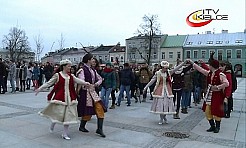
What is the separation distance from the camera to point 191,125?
7.76 metres

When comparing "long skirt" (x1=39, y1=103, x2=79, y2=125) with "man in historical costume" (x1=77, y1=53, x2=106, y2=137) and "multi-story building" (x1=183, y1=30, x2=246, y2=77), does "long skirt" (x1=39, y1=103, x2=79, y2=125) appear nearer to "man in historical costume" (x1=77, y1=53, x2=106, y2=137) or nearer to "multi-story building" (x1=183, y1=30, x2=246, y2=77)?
"man in historical costume" (x1=77, y1=53, x2=106, y2=137)

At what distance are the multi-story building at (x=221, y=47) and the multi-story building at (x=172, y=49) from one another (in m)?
1.21

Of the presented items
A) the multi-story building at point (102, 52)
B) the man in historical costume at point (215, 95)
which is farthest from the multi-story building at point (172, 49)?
the man in historical costume at point (215, 95)

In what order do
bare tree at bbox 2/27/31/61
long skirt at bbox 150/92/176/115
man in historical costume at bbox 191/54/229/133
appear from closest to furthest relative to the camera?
man in historical costume at bbox 191/54/229/133 < long skirt at bbox 150/92/176/115 < bare tree at bbox 2/27/31/61

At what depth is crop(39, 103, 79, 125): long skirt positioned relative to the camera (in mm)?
5769

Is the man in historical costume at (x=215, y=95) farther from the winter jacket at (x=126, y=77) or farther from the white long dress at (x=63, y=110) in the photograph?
the winter jacket at (x=126, y=77)

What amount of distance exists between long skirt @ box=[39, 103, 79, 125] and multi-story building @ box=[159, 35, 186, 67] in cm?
6210

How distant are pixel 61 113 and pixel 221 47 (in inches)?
2430

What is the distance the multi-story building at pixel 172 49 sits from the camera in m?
67.3

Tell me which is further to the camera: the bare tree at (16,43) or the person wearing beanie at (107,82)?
the bare tree at (16,43)

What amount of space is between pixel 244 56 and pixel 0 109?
6053 cm

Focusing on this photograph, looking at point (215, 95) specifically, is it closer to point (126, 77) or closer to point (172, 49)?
point (126, 77)

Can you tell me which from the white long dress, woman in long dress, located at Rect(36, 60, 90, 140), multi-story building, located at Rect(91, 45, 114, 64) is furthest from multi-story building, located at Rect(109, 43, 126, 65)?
the white long dress

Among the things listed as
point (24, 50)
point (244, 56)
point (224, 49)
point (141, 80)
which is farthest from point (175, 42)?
point (141, 80)
